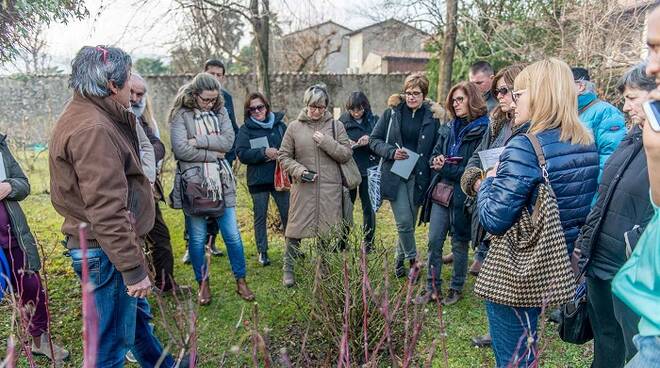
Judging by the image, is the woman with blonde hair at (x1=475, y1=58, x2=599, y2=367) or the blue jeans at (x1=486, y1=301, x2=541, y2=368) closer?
the woman with blonde hair at (x1=475, y1=58, x2=599, y2=367)

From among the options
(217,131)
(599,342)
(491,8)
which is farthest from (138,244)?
(491,8)

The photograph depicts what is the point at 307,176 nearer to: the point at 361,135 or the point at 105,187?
the point at 361,135

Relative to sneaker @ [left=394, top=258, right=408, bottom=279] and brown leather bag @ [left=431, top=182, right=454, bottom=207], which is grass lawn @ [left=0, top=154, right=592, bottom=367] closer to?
sneaker @ [left=394, top=258, right=408, bottom=279]

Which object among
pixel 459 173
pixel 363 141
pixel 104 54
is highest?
pixel 104 54

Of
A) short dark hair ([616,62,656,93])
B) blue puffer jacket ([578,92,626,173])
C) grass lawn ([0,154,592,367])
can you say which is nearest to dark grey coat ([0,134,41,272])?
grass lawn ([0,154,592,367])

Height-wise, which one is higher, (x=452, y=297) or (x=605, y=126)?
(x=605, y=126)

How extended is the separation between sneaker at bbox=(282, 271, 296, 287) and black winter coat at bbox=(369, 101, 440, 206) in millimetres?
1111

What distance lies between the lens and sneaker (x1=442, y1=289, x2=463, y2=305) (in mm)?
3875

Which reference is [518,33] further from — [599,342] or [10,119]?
[10,119]

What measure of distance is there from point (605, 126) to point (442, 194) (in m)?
1.23

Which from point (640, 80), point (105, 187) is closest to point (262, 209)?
point (105, 187)

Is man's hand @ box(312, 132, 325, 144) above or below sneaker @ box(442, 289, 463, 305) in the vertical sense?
above

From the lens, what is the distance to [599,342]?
89.7 inches

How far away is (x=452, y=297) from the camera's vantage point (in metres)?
3.91
